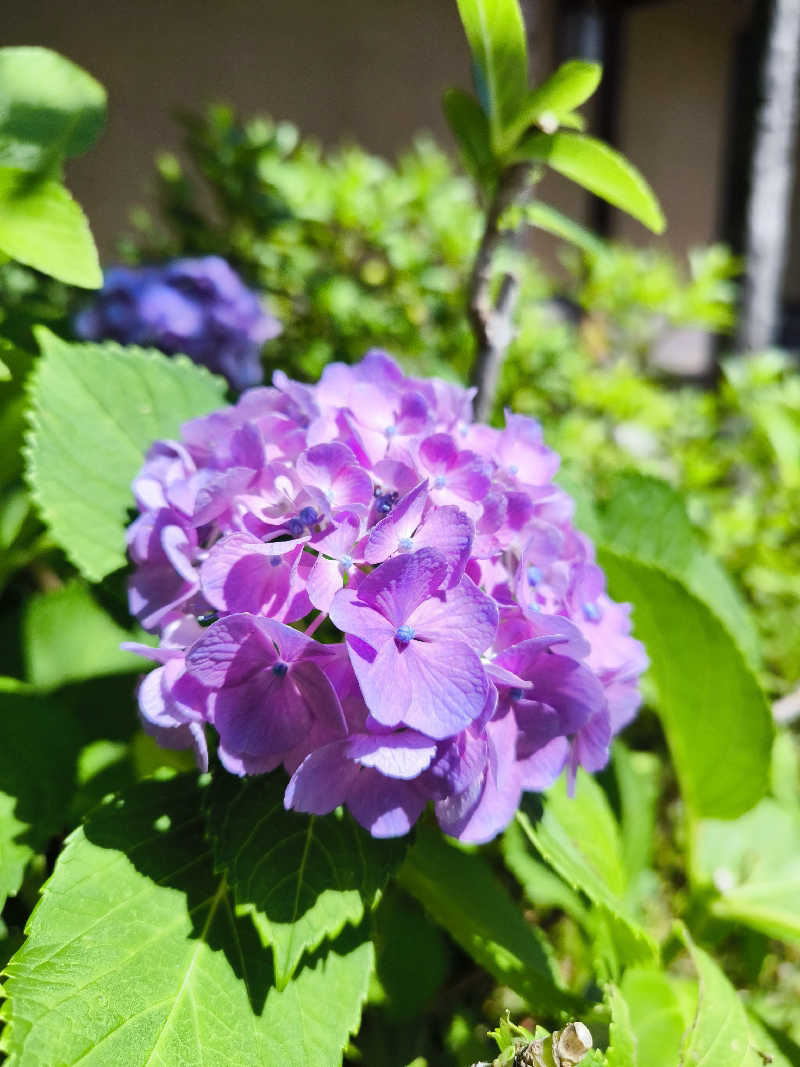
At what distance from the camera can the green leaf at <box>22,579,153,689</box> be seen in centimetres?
113

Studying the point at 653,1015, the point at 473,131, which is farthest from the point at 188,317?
the point at 653,1015

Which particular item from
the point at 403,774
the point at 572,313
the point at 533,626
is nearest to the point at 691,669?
the point at 533,626

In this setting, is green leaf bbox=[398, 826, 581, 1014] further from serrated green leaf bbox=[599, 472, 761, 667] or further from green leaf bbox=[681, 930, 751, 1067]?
serrated green leaf bbox=[599, 472, 761, 667]

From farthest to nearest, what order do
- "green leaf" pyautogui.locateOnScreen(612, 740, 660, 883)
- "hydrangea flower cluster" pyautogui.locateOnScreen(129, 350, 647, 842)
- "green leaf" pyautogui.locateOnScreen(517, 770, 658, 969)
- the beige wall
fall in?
the beige wall < "green leaf" pyautogui.locateOnScreen(612, 740, 660, 883) < "green leaf" pyautogui.locateOnScreen(517, 770, 658, 969) < "hydrangea flower cluster" pyautogui.locateOnScreen(129, 350, 647, 842)

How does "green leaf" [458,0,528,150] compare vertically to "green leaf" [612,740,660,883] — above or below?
above

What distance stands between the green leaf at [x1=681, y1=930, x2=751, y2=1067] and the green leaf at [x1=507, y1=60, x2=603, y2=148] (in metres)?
0.86

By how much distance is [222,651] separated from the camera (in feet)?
2.11

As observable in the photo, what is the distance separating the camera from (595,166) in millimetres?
839

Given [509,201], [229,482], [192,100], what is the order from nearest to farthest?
1. [229,482]
2. [509,201]
3. [192,100]

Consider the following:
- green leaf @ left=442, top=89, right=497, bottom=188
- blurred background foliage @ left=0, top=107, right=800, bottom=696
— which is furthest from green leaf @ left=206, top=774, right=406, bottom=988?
blurred background foliage @ left=0, top=107, right=800, bottom=696

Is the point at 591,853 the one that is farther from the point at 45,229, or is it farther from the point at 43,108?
the point at 43,108

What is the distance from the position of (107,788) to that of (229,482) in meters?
0.45

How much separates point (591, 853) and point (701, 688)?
0.24 metres

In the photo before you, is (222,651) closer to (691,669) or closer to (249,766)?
(249,766)
